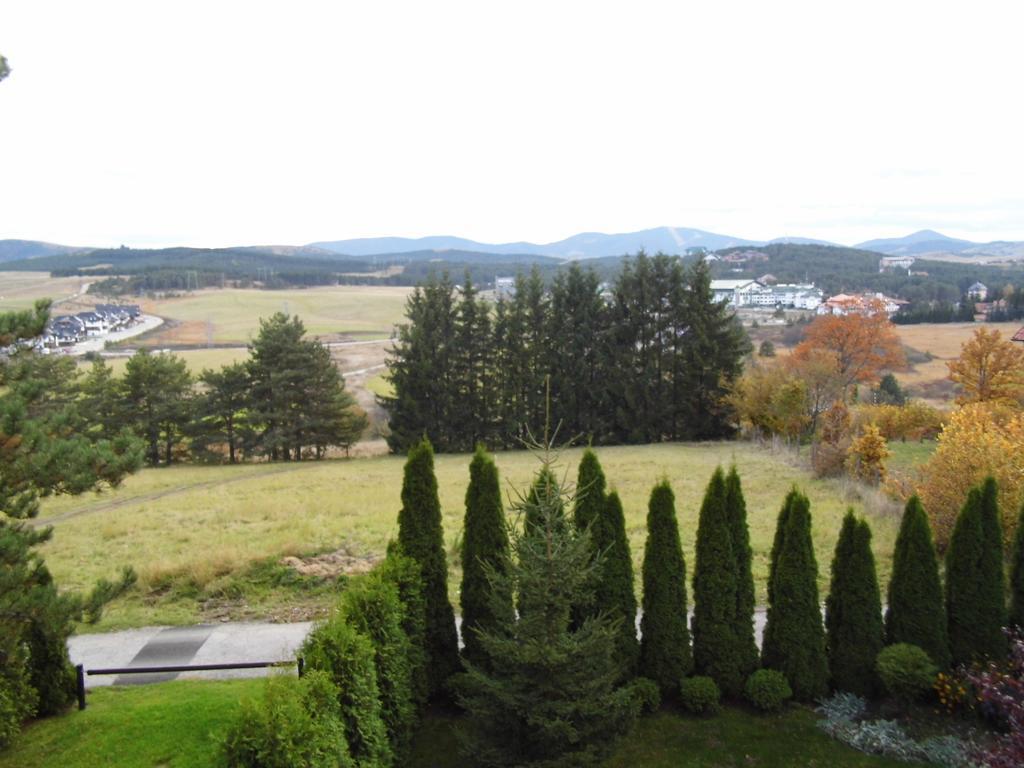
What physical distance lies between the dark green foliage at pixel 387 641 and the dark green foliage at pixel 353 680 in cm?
51

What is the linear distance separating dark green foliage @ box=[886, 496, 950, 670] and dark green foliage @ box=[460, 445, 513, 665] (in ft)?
17.2

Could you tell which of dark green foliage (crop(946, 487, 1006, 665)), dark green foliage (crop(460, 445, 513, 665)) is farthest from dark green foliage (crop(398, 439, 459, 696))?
dark green foliage (crop(946, 487, 1006, 665))

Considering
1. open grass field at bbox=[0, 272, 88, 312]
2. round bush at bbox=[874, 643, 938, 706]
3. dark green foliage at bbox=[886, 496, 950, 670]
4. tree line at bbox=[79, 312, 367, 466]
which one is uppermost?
open grass field at bbox=[0, 272, 88, 312]

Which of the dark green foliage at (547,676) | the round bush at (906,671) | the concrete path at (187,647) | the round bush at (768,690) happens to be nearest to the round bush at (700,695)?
the round bush at (768,690)

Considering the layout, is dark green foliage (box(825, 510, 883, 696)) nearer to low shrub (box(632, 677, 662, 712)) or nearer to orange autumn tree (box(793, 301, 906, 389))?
low shrub (box(632, 677, 662, 712))

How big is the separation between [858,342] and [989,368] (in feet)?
38.8

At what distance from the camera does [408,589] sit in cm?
859

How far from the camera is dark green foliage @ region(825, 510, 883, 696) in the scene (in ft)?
30.2

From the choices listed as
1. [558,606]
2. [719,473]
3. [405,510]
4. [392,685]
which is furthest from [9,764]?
[719,473]

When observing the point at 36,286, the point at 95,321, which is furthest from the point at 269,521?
the point at 36,286

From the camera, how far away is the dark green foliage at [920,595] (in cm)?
918

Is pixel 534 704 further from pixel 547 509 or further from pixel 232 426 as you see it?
pixel 232 426

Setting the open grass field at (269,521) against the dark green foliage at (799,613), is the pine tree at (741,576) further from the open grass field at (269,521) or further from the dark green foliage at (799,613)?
the open grass field at (269,521)

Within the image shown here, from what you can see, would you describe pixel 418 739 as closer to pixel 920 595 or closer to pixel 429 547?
pixel 429 547
